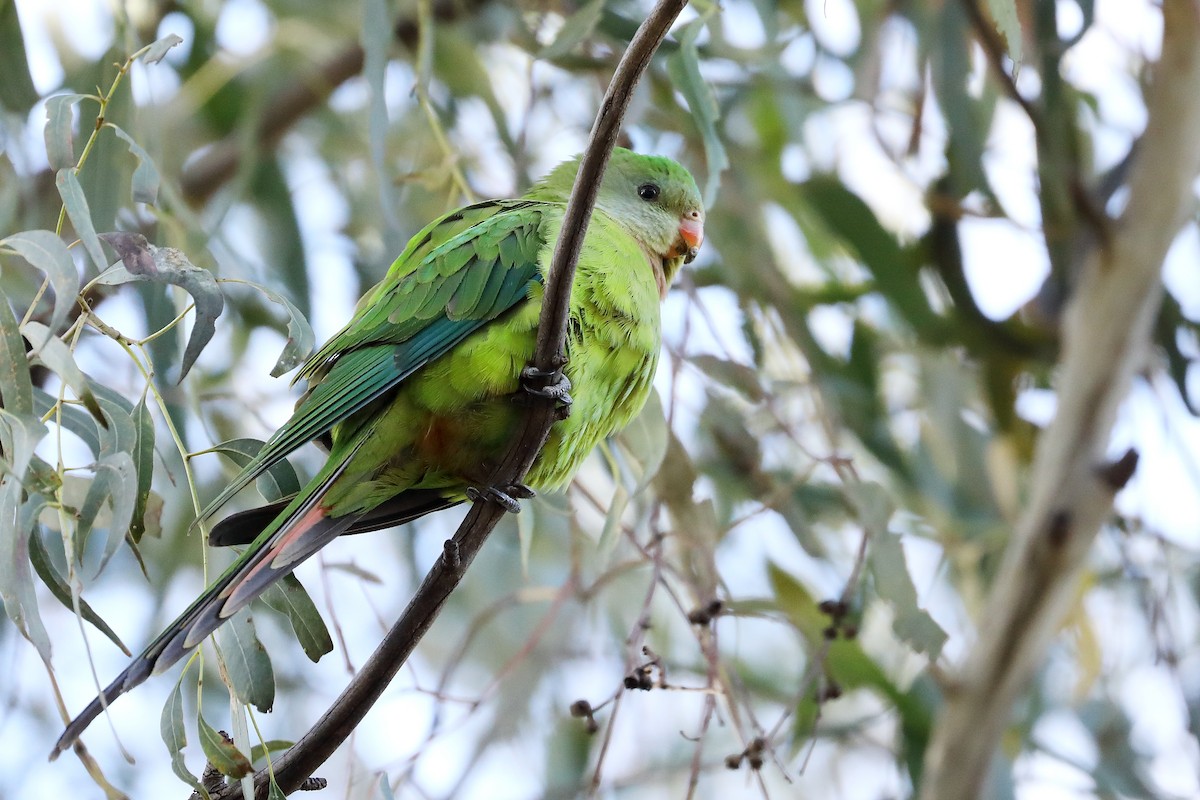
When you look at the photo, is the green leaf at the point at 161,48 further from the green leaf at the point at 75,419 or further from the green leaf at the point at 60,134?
the green leaf at the point at 75,419

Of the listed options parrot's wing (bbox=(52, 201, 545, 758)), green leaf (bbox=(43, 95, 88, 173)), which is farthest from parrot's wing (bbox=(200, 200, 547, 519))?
green leaf (bbox=(43, 95, 88, 173))

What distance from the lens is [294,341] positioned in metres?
1.67

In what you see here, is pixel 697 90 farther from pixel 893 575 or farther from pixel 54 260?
pixel 54 260

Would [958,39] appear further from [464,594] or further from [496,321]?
[464,594]

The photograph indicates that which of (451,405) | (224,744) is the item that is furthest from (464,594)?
(224,744)

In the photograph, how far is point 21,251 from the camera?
142cm

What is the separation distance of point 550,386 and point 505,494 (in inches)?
7.1

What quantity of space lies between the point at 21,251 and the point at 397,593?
101 inches

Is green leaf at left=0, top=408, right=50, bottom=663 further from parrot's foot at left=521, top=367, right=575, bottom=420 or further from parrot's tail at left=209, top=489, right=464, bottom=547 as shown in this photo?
parrot's foot at left=521, top=367, right=575, bottom=420

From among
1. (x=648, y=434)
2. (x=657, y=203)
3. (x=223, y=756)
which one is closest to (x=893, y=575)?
(x=648, y=434)

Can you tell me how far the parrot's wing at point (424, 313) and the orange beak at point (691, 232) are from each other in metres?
0.45

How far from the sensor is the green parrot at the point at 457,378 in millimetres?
1869

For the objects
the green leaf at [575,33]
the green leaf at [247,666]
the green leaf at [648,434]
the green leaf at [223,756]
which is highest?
the green leaf at [575,33]

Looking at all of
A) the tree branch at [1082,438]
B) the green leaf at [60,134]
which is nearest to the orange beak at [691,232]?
the tree branch at [1082,438]
